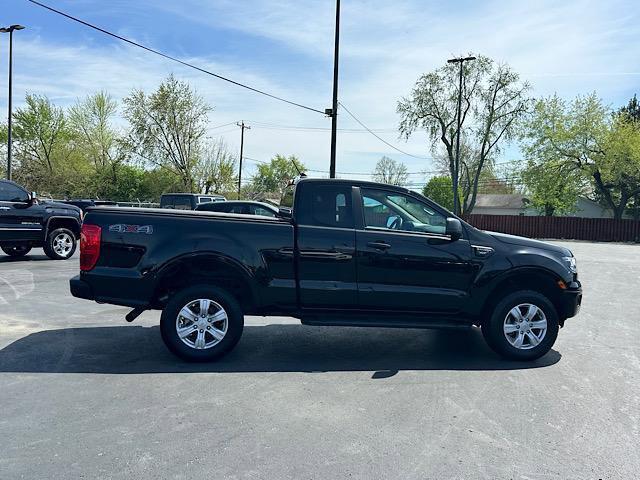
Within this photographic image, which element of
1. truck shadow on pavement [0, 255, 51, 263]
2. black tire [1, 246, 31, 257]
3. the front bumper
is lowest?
truck shadow on pavement [0, 255, 51, 263]

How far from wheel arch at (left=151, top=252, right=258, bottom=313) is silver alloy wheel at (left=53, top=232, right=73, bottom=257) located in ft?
30.9

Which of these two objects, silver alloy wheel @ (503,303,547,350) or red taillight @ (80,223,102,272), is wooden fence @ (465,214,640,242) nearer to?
silver alloy wheel @ (503,303,547,350)

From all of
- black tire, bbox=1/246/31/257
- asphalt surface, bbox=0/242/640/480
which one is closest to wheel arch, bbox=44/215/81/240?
black tire, bbox=1/246/31/257

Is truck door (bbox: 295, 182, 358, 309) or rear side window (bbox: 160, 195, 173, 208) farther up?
rear side window (bbox: 160, 195, 173, 208)

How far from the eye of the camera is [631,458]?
368cm

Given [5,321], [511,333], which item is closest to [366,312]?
[511,333]

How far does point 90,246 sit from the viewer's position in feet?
17.9

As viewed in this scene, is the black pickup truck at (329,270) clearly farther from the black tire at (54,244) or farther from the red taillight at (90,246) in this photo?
the black tire at (54,244)

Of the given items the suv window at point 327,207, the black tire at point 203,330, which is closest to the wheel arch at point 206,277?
the black tire at point 203,330

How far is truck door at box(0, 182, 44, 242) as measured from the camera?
41.1 feet

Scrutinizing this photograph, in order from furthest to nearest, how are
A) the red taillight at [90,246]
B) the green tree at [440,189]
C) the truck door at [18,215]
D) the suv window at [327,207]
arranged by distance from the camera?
the green tree at [440,189] < the truck door at [18,215] < the suv window at [327,207] < the red taillight at [90,246]

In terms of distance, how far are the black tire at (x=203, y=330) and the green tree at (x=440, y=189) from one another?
76277 mm

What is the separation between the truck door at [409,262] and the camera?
18.9ft

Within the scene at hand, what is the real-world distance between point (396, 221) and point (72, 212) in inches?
426
